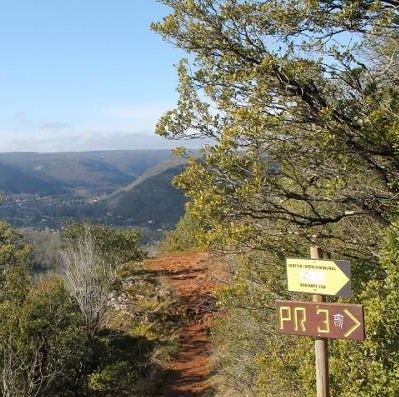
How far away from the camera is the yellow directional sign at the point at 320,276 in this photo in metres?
5.66

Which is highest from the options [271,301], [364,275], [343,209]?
[343,209]

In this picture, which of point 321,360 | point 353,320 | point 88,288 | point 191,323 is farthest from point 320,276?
point 191,323

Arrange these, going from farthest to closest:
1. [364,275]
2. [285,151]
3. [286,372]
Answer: [286,372], [364,275], [285,151]

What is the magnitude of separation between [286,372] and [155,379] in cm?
1288

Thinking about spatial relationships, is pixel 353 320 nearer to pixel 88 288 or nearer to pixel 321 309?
pixel 321 309

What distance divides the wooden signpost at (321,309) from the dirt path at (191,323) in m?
13.6

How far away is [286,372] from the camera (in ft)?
31.5

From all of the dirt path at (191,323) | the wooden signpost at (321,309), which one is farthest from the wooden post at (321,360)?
the dirt path at (191,323)

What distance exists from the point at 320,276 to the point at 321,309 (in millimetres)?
358

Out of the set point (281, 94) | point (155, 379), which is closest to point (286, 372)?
point (281, 94)

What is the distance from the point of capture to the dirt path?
20.6 m

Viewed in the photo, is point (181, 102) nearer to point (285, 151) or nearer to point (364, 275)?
point (285, 151)

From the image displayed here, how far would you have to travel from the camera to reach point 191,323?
26.7 meters

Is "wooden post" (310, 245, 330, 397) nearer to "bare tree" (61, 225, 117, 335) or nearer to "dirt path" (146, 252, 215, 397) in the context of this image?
Answer: "bare tree" (61, 225, 117, 335)
